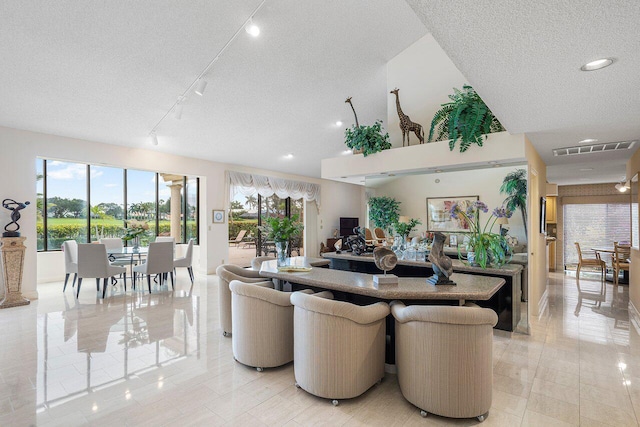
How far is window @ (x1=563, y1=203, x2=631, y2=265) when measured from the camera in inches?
332

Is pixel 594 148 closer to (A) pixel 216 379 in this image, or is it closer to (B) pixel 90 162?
(A) pixel 216 379

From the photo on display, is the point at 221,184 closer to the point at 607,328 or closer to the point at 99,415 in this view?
the point at 99,415

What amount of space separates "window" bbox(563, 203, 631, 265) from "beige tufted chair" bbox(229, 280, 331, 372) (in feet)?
30.9

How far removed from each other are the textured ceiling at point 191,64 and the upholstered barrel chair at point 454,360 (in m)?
2.93

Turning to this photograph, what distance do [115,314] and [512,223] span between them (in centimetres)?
515

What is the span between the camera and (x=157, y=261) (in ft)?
18.9

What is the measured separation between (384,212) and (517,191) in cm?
162

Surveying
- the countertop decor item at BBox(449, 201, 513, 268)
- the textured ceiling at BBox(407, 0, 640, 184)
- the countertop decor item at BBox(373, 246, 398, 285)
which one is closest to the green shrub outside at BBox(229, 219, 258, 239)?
the countertop decor item at BBox(449, 201, 513, 268)

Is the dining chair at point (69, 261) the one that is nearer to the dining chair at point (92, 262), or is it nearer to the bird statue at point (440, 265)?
the dining chair at point (92, 262)

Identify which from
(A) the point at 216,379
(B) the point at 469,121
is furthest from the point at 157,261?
(B) the point at 469,121

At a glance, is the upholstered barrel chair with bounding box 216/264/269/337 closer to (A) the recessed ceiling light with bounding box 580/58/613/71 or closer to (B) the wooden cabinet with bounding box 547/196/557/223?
(A) the recessed ceiling light with bounding box 580/58/613/71

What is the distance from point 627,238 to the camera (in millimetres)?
8461

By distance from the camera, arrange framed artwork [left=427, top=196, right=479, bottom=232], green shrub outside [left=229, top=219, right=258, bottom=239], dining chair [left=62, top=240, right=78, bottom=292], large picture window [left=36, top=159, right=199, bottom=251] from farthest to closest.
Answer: green shrub outside [left=229, top=219, right=258, bottom=239]
large picture window [left=36, top=159, right=199, bottom=251]
dining chair [left=62, top=240, right=78, bottom=292]
framed artwork [left=427, top=196, right=479, bottom=232]

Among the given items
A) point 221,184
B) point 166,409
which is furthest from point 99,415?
point 221,184
